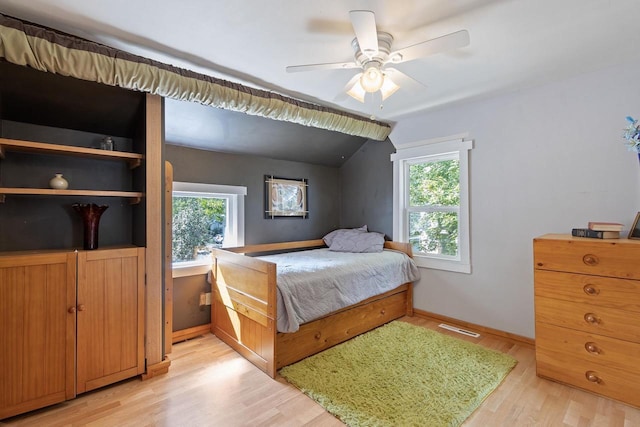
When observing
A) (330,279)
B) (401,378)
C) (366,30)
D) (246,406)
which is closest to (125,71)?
(366,30)

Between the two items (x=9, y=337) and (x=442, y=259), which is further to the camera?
(x=442, y=259)

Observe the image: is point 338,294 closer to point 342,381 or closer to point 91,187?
point 342,381

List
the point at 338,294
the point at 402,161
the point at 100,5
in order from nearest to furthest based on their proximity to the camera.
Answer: the point at 100,5
the point at 338,294
the point at 402,161

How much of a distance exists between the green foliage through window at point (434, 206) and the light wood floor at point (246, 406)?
1.40 meters

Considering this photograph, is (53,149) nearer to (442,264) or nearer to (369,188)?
(369,188)

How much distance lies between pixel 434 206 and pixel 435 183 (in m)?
0.26

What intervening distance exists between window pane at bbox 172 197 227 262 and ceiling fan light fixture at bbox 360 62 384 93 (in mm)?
2074

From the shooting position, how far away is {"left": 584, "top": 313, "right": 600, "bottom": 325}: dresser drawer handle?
193cm

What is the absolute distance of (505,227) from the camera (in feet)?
9.18

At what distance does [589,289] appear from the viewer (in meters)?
1.95

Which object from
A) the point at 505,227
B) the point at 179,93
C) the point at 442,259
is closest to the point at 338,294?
the point at 442,259

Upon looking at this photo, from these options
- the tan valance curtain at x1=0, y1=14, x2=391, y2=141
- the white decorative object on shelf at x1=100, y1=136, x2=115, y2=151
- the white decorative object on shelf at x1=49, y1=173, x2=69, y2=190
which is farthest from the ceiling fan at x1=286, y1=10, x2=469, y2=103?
the white decorative object on shelf at x1=49, y1=173, x2=69, y2=190

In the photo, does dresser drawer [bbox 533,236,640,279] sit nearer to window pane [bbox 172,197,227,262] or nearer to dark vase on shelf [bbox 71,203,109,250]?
window pane [bbox 172,197,227,262]

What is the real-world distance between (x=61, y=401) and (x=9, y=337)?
0.50 m
